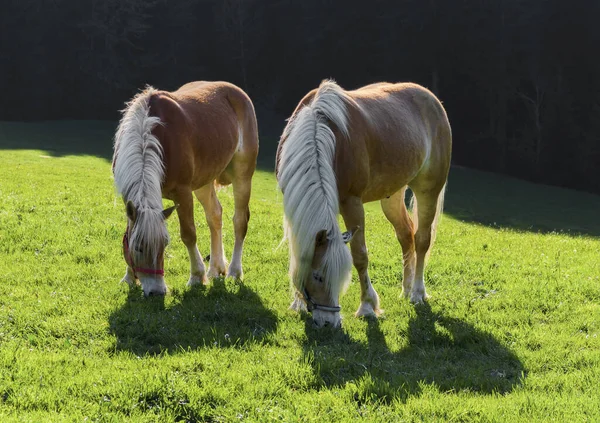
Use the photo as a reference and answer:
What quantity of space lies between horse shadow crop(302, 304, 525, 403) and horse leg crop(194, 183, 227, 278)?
2363 mm

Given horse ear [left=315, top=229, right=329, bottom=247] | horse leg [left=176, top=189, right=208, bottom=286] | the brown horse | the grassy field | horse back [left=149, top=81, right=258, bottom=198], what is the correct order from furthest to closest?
horse leg [left=176, top=189, right=208, bottom=286], horse back [left=149, top=81, right=258, bottom=198], the brown horse, horse ear [left=315, top=229, right=329, bottom=247], the grassy field

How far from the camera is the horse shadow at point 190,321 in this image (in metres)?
5.23

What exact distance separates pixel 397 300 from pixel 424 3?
31382mm

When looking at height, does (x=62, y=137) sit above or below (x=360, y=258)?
below

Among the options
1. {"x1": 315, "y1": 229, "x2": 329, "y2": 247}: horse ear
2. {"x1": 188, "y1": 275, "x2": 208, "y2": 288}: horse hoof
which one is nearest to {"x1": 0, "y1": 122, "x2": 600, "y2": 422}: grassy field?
{"x1": 188, "y1": 275, "x2": 208, "y2": 288}: horse hoof

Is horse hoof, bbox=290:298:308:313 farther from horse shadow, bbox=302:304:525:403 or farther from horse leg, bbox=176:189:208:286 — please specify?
horse leg, bbox=176:189:208:286

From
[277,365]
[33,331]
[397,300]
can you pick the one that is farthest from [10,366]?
[397,300]

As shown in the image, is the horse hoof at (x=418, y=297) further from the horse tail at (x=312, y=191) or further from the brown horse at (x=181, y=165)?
the brown horse at (x=181, y=165)

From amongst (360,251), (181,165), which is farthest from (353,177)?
(181,165)

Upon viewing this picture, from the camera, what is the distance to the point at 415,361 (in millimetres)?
5133

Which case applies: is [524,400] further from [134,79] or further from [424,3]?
[134,79]

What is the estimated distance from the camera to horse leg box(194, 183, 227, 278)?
7.88m

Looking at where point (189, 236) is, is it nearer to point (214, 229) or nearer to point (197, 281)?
point (197, 281)

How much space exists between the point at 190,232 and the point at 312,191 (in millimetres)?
2093
